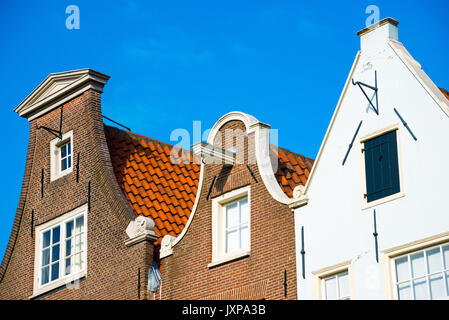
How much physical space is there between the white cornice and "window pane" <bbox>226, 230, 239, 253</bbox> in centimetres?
645

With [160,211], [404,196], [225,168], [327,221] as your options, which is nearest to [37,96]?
[160,211]

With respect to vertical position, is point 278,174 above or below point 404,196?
above

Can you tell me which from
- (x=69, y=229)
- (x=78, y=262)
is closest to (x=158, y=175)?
(x=69, y=229)

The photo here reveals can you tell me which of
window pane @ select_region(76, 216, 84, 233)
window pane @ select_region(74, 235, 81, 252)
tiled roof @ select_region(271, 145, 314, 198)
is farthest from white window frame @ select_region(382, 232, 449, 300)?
window pane @ select_region(76, 216, 84, 233)

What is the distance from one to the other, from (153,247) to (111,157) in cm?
376

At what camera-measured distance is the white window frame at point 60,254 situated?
977 inches

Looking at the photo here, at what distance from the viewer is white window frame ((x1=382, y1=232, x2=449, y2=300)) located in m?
18.0

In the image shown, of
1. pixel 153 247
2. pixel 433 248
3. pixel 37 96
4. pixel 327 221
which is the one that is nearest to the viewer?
pixel 433 248

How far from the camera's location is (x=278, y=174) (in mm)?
22703

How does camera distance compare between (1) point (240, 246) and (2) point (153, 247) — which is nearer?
(1) point (240, 246)

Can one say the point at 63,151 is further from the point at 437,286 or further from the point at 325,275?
the point at 437,286

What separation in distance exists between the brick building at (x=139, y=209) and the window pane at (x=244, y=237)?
0.03m

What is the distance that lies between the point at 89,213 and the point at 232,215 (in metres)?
4.39
